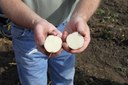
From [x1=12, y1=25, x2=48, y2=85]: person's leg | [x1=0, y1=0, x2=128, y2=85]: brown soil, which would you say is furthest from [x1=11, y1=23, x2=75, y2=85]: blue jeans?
[x1=0, y1=0, x2=128, y2=85]: brown soil

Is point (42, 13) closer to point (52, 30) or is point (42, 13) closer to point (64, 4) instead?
point (64, 4)

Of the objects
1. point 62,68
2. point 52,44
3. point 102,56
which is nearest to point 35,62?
point 62,68

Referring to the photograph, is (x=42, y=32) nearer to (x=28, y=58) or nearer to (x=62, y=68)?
(x=28, y=58)

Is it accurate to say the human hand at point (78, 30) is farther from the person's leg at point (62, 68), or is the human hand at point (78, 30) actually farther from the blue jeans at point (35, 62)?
the person's leg at point (62, 68)

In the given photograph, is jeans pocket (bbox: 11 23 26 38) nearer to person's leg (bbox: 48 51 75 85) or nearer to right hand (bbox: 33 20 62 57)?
person's leg (bbox: 48 51 75 85)

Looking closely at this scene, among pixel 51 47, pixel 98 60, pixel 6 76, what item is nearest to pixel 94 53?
pixel 98 60

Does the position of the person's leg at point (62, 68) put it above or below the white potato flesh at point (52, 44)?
below

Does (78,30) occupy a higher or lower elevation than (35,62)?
higher

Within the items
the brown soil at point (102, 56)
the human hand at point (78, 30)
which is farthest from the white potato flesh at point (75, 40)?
the brown soil at point (102, 56)
